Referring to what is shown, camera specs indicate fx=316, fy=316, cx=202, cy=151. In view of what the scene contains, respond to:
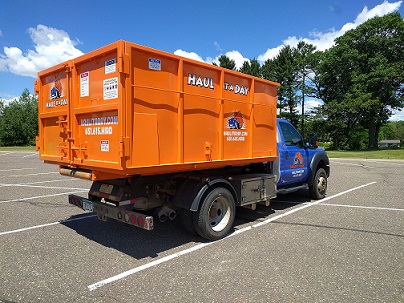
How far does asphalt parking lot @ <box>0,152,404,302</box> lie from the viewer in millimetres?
3463

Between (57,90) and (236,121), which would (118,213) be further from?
(236,121)

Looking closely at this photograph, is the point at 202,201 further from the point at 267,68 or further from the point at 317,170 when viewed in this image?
the point at 267,68

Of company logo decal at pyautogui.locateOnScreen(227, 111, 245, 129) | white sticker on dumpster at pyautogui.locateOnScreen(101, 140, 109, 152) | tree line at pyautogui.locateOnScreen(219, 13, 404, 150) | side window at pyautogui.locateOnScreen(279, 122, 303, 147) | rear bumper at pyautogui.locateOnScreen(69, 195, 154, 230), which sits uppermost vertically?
tree line at pyautogui.locateOnScreen(219, 13, 404, 150)

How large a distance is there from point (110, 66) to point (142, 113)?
0.78 metres

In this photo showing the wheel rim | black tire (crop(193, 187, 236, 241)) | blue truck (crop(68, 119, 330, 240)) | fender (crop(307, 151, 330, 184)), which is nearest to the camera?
blue truck (crop(68, 119, 330, 240))

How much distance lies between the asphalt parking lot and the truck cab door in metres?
0.78

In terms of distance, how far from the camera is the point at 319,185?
8.52m

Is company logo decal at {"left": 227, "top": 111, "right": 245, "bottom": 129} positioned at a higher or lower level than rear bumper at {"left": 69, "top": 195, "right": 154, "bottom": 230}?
higher

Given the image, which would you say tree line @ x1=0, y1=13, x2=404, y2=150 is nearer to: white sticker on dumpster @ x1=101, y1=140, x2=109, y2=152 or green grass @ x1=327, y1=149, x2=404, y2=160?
green grass @ x1=327, y1=149, x2=404, y2=160

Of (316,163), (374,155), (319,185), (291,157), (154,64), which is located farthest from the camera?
(374,155)

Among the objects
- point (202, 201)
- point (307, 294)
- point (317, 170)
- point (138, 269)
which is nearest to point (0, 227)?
point (138, 269)

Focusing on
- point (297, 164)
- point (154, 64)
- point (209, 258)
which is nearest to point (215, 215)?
point (209, 258)

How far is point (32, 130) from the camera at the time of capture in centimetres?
6084

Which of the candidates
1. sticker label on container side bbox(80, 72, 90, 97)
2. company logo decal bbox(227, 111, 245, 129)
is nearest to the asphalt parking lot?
company logo decal bbox(227, 111, 245, 129)
